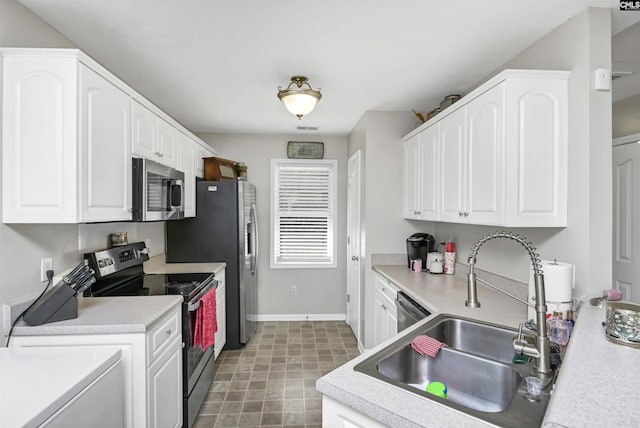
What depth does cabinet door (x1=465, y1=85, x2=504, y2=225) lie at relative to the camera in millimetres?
1878

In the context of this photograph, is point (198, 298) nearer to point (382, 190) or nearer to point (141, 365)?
point (141, 365)

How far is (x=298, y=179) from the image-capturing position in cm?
457

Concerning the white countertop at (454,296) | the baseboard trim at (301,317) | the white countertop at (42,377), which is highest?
the white countertop at (454,296)

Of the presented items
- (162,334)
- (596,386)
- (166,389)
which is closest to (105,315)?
(162,334)

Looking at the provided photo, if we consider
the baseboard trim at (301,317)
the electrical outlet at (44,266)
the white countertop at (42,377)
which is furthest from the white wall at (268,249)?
the white countertop at (42,377)

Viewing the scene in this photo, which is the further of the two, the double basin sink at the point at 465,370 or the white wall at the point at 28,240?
the white wall at the point at 28,240

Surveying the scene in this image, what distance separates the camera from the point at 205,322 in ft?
8.23

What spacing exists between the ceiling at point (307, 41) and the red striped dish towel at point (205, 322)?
1.74 metres

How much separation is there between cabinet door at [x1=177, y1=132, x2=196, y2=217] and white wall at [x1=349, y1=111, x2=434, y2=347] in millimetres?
1757

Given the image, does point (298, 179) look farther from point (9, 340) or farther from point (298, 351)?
point (9, 340)

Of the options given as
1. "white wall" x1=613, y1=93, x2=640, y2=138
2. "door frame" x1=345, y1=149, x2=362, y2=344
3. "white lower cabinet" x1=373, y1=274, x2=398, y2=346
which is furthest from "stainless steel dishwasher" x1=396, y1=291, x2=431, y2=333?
"white wall" x1=613, y1=93, x2=640, y2=138

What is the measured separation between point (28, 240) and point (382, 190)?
2.78m

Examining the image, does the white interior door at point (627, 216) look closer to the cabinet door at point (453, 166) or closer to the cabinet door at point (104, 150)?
the cabinet door at point (453, 166)

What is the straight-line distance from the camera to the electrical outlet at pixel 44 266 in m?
1.79
